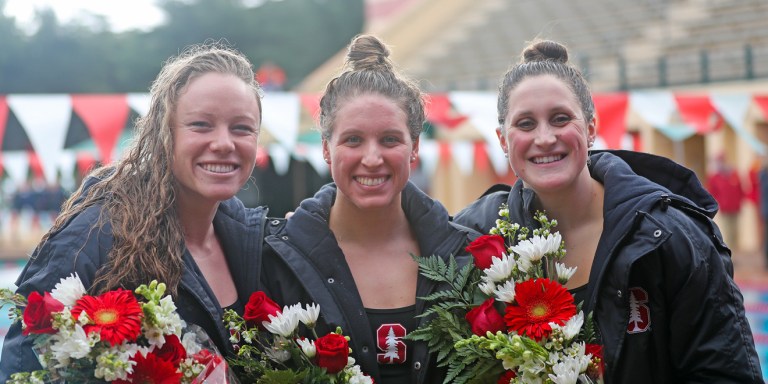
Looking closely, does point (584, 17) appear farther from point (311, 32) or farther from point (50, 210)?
point (311, 32)

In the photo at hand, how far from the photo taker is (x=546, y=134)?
123 inches

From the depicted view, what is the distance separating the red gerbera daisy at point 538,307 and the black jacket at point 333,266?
36cm

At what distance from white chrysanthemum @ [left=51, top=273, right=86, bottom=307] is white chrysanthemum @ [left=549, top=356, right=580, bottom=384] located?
1.37 metres

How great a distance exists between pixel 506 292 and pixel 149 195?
1.20 m

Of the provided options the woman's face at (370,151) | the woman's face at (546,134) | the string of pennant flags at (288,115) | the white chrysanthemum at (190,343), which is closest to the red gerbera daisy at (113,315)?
the white chrysanthemum at (190,343)

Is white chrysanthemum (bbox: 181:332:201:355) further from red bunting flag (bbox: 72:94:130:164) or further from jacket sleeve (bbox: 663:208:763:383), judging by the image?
red bunting flag (bbox: 72:94:130:164)

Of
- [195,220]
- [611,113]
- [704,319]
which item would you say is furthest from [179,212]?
[611,113]

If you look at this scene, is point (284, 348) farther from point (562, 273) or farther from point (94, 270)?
point (562, 273)

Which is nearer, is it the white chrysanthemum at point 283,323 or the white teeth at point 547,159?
the white chrysanthemum at point 283,323

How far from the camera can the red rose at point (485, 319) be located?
9.14 ft

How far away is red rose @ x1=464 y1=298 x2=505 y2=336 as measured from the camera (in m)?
2.79

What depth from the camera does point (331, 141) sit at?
321 cm

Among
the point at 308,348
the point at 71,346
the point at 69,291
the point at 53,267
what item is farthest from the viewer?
the point at 308,348

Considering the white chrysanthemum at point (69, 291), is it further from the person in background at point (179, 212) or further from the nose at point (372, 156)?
the nose at point (372, 156)
